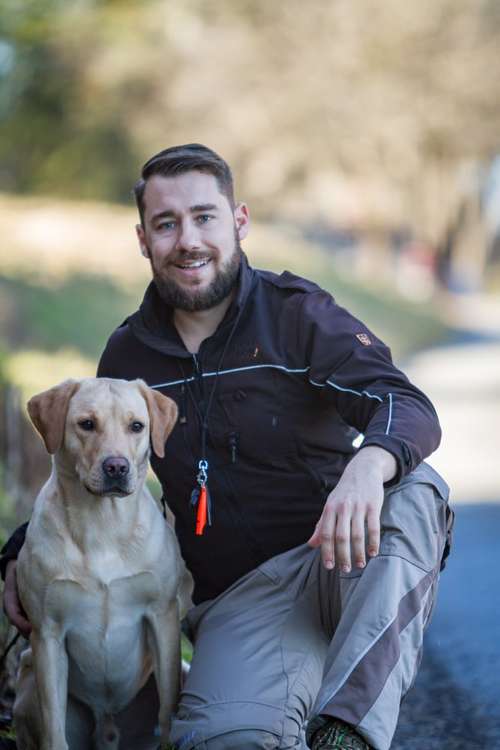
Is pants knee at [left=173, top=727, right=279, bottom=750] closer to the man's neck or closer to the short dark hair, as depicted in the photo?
the man's neck

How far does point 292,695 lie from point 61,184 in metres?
28.8

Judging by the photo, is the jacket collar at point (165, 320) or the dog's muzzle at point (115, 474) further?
the jacket collar at point (165, 320)

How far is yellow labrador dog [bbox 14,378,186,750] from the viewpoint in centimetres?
339

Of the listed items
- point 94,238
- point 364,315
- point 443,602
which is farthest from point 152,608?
point 364,315

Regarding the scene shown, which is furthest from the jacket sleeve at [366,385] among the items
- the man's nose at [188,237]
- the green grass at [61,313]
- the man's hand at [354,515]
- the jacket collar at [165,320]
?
the green grass at [61,313]

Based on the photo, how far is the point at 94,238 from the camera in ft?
57.1

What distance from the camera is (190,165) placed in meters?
3.78

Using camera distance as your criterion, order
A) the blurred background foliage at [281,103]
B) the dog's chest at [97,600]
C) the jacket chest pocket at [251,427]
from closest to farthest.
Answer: the dog's chest at [97,600] < the jacket chest pocket at [251,427] < the blurred background foliage at [281,103]

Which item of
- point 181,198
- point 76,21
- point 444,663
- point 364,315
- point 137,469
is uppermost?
point 76,21

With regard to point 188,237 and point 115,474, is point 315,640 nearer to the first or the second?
point 115,474

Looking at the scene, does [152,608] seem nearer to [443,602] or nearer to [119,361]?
[119,361]

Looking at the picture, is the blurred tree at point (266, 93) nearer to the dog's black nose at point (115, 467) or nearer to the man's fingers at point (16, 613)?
the man's fingers at point (16, 613)

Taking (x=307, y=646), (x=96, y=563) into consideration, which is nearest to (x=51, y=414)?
(x=96, y=563)

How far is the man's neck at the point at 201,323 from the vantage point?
379 centimetres
